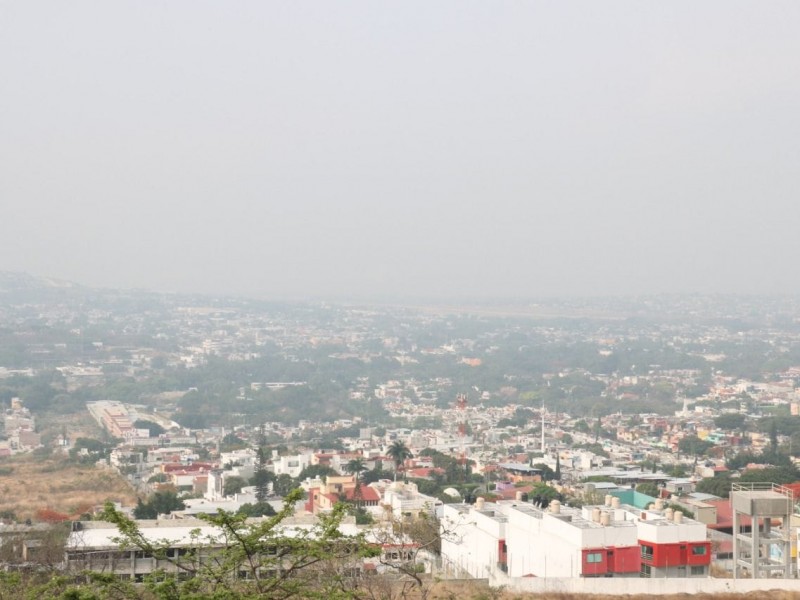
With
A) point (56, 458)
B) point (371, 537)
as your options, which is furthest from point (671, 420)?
point (371, 537)

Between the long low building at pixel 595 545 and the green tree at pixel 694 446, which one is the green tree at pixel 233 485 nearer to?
the long low building at pixel 595 545

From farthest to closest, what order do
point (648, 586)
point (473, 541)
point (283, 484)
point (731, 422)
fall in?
1. point (731, 422)
2. point (283, 484)
3. point (473, 541)
4. point (648, 586)

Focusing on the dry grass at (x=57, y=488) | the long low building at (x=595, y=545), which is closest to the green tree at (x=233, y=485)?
the dry grass at (x=57, y=488)

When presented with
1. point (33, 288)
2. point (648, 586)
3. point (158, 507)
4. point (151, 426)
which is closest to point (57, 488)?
point (158, 507)

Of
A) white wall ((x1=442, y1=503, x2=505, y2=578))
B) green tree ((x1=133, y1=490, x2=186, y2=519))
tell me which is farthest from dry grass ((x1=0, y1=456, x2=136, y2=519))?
white wall ((x1=442, y1=503, x2=505, y2=578))

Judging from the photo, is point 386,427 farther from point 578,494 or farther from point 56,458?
point 578,494

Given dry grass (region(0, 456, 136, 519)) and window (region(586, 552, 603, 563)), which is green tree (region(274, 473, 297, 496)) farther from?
window (region(586, 552, 603, 563))

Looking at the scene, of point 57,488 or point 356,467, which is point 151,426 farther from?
point 57,488
